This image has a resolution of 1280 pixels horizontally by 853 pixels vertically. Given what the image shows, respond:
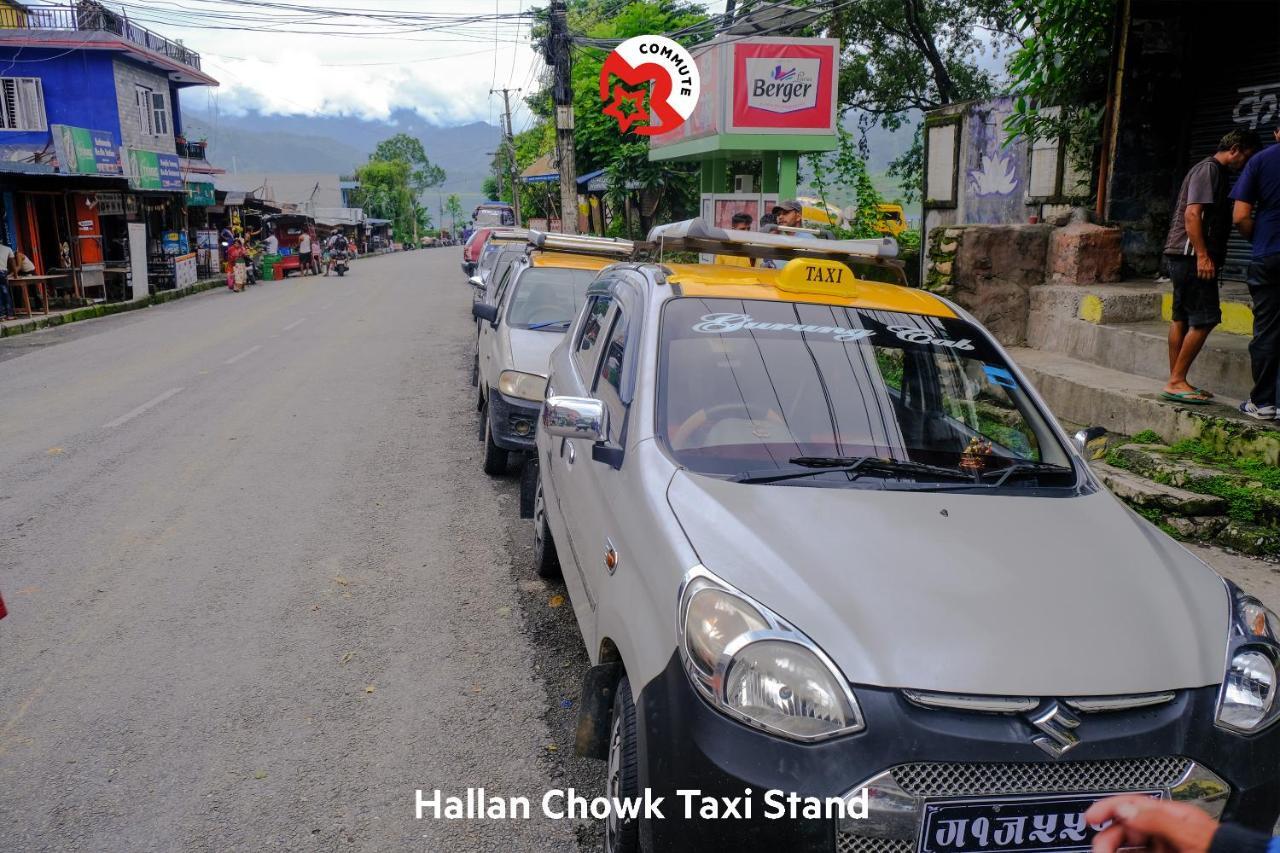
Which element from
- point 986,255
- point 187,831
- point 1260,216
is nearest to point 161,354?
point 986,255

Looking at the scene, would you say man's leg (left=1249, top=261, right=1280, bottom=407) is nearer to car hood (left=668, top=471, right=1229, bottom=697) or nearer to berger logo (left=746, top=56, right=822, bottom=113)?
car hood (left=668, top=471, right=1229, bottom=697)

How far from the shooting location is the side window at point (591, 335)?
4.73 m

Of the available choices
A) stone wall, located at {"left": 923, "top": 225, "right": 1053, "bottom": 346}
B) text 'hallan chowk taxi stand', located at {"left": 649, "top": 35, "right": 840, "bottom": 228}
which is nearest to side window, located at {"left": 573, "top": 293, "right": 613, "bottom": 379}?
stone wall, located at {"left": 923, "top": 225, "right": 1053, "bottom": 346}

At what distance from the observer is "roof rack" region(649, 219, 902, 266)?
4359mm

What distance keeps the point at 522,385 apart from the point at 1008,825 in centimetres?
523

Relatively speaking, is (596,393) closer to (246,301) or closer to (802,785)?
(802,785)

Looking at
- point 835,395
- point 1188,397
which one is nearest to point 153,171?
point 1188,397

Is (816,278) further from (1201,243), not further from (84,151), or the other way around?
(84,151)

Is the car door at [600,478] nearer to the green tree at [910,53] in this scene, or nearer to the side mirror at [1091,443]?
the side mirror at [1091,443]

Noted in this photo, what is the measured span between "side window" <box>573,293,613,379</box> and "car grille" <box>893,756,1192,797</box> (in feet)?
8.86

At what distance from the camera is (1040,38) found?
33.1ft

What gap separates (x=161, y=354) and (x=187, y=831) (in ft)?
43.3

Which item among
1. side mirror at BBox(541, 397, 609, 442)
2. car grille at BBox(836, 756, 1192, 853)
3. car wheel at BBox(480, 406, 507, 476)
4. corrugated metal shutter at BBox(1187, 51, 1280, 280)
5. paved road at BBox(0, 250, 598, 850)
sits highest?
corrugated metal shutter at BBox(1187, 51, 1280, 280)

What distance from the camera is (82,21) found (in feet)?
102
